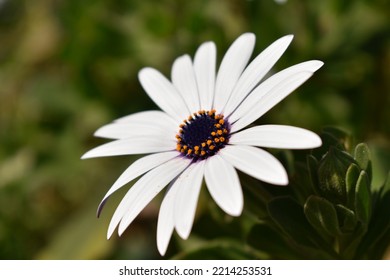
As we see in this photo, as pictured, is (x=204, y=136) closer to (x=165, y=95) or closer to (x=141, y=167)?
(x=141, y=167)

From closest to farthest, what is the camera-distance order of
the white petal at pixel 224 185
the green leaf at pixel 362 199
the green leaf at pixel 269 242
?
the white petal at pixel 224 185 < the green leaf at pixel 362 199 < the green leaf at pixel 269 242

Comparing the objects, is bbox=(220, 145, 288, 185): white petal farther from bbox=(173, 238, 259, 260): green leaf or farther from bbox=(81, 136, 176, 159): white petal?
bbox=(173, 238, 259, 260): green leaf

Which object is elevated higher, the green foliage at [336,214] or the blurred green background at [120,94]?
the blurred green background at [120,94]

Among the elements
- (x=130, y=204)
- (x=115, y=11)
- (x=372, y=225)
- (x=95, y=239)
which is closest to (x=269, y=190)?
(x=372, y=225)

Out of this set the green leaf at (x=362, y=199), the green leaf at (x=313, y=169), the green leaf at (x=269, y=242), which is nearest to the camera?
the green leaf at (x=362, y=199)

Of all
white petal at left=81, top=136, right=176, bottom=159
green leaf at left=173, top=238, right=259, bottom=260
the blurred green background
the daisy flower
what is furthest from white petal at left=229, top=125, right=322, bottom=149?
the blurred green background

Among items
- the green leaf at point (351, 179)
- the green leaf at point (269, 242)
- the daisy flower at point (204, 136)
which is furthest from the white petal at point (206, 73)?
the green leaf at point (351, 179)

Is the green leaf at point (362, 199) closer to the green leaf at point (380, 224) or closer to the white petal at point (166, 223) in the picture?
the green leaf at point (380, 224)
